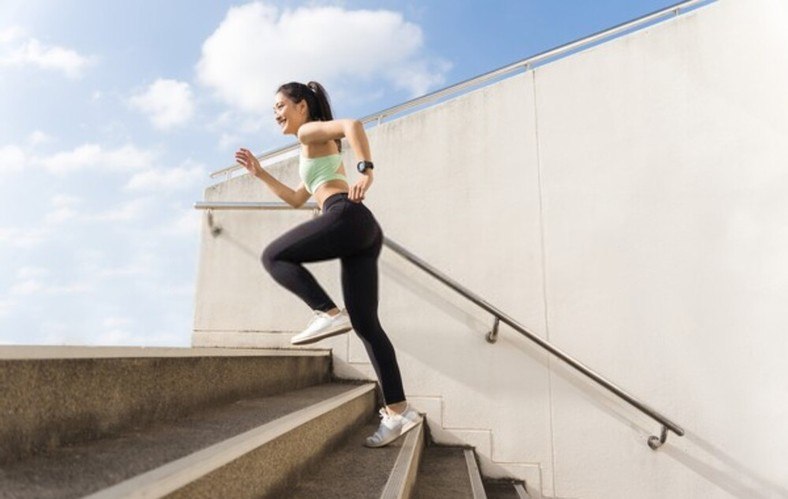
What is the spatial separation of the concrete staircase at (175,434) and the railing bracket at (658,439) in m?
1.17

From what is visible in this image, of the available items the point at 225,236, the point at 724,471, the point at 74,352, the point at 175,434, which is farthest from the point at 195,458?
the point at 724,471

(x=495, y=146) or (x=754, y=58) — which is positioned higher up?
(x=754, y=58)

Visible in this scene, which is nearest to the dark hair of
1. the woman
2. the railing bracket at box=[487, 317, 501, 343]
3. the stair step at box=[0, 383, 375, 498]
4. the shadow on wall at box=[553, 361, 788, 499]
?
the woman

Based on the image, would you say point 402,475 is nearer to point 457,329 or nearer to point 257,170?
point 257,170

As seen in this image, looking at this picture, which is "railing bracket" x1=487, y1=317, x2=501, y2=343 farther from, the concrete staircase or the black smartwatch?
the black smartwatch

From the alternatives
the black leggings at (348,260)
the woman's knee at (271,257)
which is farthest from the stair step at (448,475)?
the woman's knee at (271,257)

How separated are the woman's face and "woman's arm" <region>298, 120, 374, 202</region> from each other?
10 cm

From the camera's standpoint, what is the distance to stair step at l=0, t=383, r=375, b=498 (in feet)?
2.77

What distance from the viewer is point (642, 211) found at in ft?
9.77

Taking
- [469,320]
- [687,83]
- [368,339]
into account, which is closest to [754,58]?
[687,83]

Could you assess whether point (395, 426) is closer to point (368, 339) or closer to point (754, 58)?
point (368, 339)

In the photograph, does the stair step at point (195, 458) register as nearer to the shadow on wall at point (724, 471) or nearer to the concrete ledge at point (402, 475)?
the concrete ledge at point (402, 475)

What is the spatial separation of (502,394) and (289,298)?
146 centimetres

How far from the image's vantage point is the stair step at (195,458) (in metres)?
0.85
